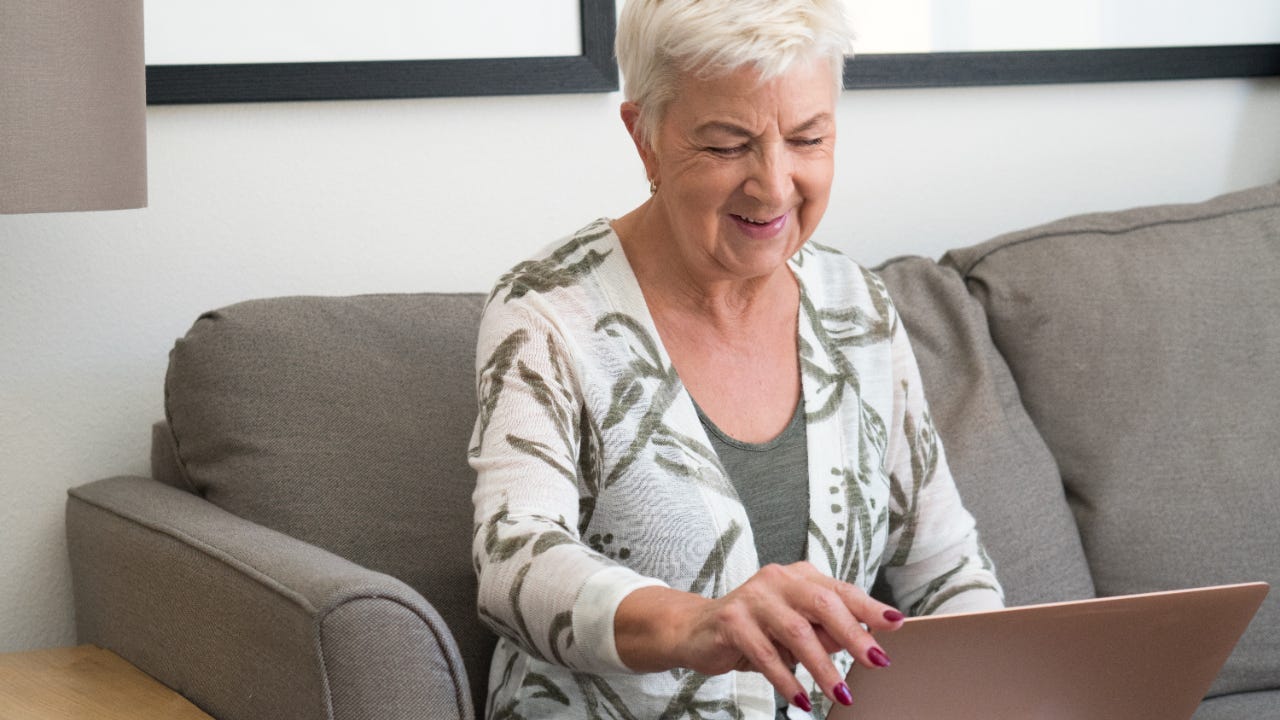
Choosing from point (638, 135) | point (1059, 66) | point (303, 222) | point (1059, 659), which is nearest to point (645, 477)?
point (638, 135)

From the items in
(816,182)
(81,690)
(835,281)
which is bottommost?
(81,690)

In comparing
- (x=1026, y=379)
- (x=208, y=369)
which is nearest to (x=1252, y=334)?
(x=1026, y=379)

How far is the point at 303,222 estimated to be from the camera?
5.91 feet

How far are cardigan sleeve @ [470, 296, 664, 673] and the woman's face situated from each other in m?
0.17

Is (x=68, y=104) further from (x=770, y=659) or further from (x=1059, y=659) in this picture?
(x=1059, y=659)

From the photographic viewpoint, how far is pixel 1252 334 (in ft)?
5.82

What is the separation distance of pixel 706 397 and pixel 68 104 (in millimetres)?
671

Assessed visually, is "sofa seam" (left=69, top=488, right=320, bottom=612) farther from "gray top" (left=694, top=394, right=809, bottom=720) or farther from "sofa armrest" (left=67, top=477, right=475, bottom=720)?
"gray top" (left=694, top=394, right=809, bottom=720)

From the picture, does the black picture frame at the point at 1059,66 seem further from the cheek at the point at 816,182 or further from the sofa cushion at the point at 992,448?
the cheek at the point at 816,182

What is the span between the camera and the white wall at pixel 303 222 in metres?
1.71

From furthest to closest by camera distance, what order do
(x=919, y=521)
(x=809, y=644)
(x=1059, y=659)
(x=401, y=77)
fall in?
(x=401, y=77), (x=919, y=521), (x=1059, y=659), (x=809, y=644)

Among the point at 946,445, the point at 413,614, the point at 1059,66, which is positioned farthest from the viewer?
the point at 1059,66

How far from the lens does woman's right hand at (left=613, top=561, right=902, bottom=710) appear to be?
0.77m

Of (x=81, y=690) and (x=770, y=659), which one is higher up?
(x=770, y=659)
